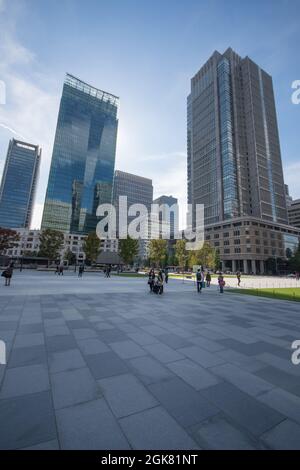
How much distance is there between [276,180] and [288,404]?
124194mm

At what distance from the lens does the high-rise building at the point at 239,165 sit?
83.5 m

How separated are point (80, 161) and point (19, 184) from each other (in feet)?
184

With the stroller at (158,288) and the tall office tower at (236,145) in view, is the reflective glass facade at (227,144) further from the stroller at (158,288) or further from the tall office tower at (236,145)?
the stroller at (158,288)

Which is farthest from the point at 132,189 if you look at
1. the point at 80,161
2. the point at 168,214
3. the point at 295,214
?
the point at 295,214

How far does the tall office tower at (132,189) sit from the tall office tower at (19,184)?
59386 mm

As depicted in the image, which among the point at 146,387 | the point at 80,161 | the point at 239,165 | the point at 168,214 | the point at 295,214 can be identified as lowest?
the point at 146,387

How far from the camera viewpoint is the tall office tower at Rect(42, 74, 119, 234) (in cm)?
10412

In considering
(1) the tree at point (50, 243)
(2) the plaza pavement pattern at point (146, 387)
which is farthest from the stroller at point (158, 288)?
(1) the tree at point (50, 243)

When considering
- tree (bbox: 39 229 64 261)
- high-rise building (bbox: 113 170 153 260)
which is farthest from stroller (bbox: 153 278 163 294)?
high-rise building (bbox: 113 170 153 260)

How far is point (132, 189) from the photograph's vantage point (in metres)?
154

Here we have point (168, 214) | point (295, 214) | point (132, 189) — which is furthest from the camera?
point (168, 214)

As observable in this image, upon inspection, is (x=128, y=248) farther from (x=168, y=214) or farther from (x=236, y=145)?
(x=168, y=214)
